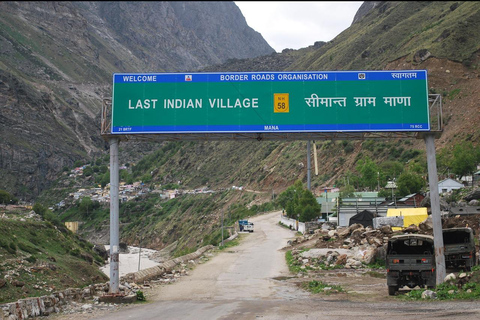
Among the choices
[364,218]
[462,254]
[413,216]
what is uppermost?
[413,216]

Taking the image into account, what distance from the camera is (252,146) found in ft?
411

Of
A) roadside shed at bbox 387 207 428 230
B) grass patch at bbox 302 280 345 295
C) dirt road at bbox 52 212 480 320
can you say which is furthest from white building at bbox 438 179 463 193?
grass patch at bbox 302 280 345 295

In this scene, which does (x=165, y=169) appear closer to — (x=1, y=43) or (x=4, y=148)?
(x=4, y=148)

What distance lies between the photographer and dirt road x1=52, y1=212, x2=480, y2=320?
1299 centimetres

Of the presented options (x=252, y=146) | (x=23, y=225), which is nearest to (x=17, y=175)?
(x=252, y=146)

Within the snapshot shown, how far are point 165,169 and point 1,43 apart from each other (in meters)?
78.2

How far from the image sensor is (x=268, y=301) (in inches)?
640

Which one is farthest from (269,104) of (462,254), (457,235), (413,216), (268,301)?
(413,216)

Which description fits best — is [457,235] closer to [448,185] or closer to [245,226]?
[448,185]

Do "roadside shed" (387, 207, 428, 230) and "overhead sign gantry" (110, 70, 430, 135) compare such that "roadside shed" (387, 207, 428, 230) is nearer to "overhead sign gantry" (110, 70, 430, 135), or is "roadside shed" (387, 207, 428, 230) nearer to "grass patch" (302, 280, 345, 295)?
"grass patch" (302, 280, 345, 295)

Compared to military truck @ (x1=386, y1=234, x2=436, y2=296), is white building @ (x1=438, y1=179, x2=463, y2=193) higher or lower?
higher

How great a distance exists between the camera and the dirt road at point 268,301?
13.0 metres

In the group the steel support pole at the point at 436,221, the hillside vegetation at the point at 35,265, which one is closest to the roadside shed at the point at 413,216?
the steel support pole at the point at 436,221

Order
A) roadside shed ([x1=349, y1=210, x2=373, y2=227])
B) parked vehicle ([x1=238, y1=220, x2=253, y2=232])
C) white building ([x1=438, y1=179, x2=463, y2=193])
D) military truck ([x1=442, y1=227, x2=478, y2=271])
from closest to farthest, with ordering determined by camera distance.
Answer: military truck ([x1=442, y1=227, x2=478, y2=271]) < roadside shed ([x1=349, y1=210, x2=373, y2=227]) < white building ([x1=438, y1=179, x2=463, y2=193]) < parked vehicle ([x1=238, y1=220, x2=253, y2=232])
